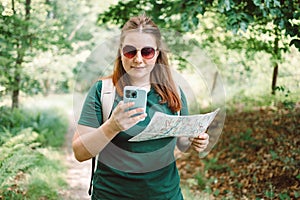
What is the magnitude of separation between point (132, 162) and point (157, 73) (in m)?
0.49

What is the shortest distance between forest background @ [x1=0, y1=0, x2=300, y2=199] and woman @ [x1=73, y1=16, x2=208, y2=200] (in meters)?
0.43

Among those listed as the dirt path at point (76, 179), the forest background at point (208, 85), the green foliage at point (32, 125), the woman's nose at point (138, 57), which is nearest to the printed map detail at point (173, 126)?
the woman's nose at point (138, 57)

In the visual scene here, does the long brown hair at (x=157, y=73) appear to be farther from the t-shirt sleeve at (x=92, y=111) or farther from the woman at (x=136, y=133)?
the t-shirt sleeve at (x=92, y=111)

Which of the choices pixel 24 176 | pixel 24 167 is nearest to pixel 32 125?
pixel 24 176

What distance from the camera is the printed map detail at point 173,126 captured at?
1569 millimetres

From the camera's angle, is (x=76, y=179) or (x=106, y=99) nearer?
(x=106, y=99)

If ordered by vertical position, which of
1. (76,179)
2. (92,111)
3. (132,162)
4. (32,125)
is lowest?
(76,179)

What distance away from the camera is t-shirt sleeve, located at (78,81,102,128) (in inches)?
66.1

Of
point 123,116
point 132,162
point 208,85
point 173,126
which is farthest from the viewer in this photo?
point 208,85

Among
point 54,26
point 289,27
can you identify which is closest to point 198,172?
point 289,27

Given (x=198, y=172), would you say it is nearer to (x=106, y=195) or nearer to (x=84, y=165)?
(x=84, y=165)

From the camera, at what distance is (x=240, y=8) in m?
3.80

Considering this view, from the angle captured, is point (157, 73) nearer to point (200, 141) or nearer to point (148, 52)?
point (148, 52)

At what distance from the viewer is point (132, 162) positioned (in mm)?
1767
